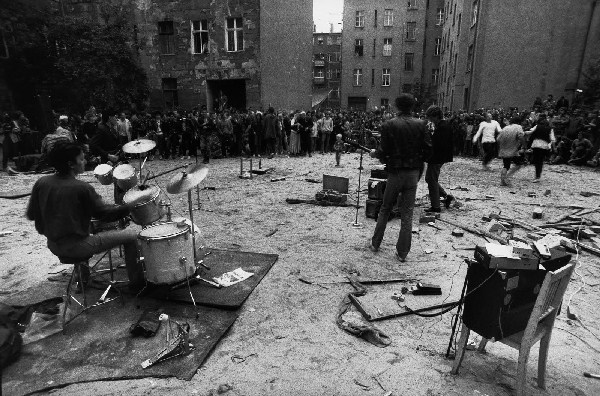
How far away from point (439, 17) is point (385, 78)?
896 centimetres

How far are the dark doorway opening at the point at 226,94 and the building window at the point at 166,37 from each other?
2953 mm

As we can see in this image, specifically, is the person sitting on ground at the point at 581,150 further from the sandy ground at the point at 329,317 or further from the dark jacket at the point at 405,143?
the dark jacket at the point at 405,143

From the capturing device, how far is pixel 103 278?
514 cm

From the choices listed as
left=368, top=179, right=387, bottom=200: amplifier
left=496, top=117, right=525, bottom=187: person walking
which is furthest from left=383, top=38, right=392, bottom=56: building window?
left=368, top=179, right=387, bottom=200: amplifier

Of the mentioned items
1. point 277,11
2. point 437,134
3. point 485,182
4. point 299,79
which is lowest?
point 485,182

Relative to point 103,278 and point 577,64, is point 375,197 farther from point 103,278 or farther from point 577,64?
point 577,64

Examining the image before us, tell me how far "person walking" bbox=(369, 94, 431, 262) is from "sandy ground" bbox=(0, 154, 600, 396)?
3.20 ft

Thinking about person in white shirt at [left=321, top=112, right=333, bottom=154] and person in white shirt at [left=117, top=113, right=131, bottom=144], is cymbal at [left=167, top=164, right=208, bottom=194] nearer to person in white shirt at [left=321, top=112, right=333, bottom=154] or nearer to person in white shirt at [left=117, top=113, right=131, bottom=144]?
person in white shirt at [left=117, top=113, right=131, bottom=144]

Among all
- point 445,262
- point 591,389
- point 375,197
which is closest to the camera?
point 591,389

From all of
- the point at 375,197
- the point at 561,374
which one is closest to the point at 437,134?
the point at 375,197

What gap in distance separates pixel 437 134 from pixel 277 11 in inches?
677

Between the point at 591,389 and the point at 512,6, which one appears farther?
the point at 512,6

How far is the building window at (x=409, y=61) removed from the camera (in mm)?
42250

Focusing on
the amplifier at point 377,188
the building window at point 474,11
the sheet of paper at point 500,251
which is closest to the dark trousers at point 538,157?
the amplifier at point 377,188
